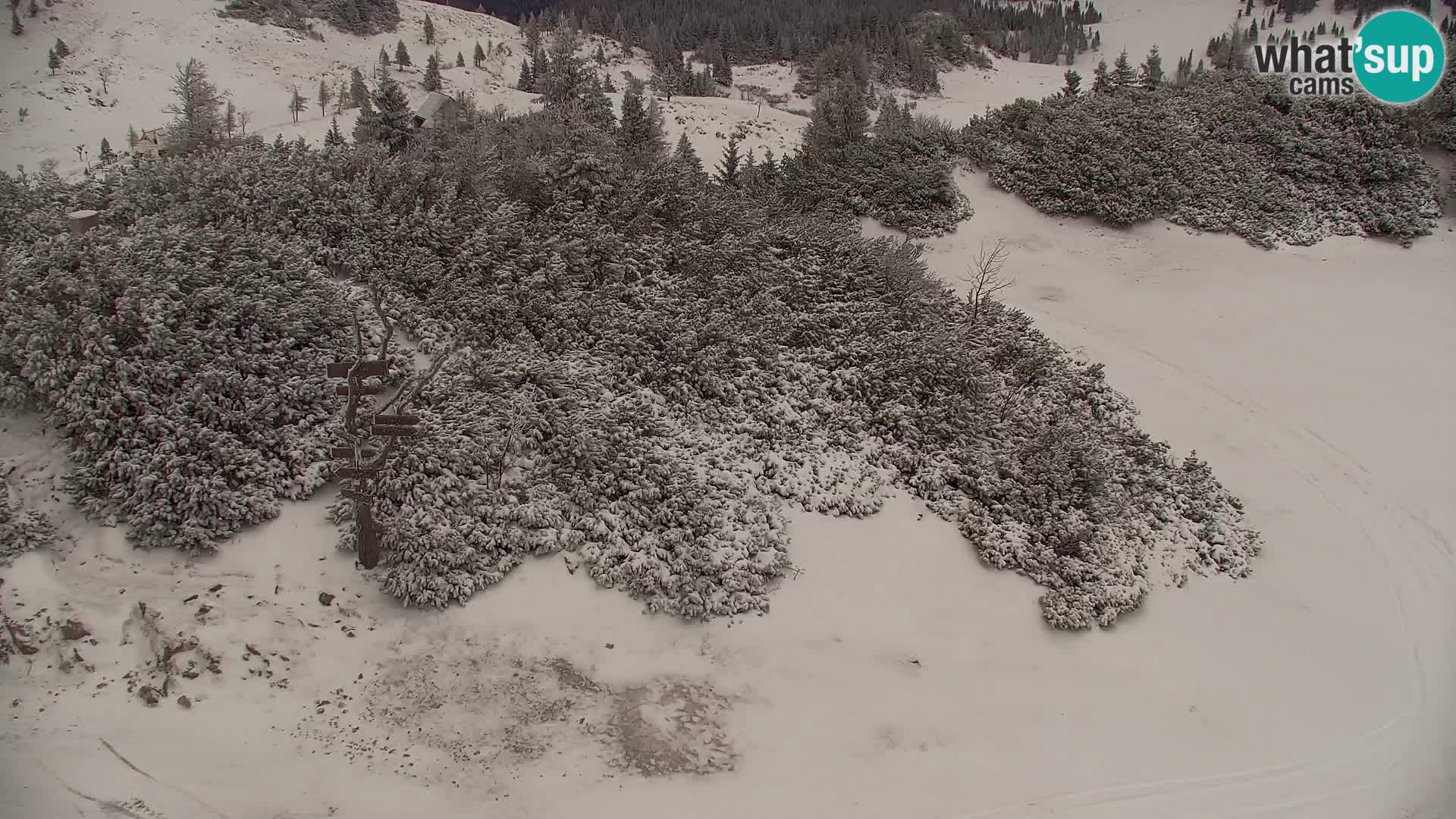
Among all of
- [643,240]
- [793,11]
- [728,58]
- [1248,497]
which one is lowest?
[1248,497]

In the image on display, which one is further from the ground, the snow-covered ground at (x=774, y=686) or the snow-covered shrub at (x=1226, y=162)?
the snow-covered shrub at (x=1226, y=162)

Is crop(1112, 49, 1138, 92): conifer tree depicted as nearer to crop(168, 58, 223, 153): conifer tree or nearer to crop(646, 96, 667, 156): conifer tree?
crop(646, 96, 667, 156): conifer tree

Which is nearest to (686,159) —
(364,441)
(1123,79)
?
(364,441)

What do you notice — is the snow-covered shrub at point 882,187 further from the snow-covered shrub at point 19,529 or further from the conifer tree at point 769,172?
the snow-covered shrub at point 19,529

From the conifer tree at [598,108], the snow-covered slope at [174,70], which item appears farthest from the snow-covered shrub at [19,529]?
the snow-covered slope at [174,70]

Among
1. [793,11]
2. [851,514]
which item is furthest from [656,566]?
[793,11]

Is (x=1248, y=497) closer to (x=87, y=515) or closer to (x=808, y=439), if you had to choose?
(x=808, y=439)
